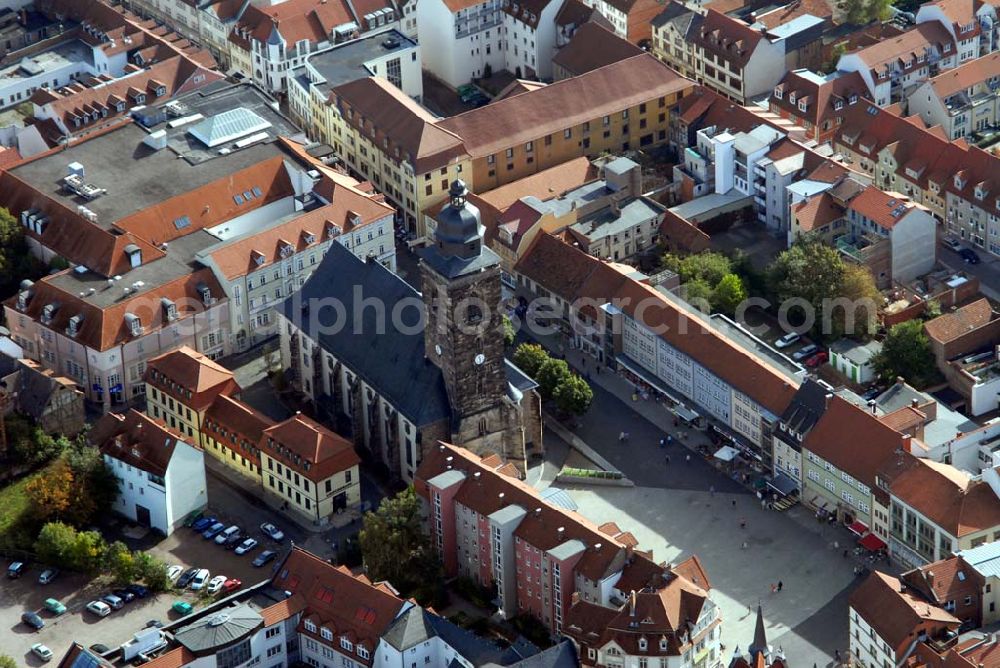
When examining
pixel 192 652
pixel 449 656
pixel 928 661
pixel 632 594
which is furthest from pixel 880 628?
pixel 192 652

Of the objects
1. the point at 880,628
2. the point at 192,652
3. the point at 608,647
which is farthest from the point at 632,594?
the point at 192,652

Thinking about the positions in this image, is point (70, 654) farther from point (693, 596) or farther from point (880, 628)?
point (880, 628)

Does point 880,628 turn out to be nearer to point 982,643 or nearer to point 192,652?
point 982,643

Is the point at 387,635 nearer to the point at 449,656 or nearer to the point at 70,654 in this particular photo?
the point at 449,656

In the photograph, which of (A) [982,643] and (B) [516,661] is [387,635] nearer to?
(B) [516,661]

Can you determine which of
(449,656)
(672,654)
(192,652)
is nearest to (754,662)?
(672,654)

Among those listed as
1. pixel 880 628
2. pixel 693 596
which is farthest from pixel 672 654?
pixel 880 628
